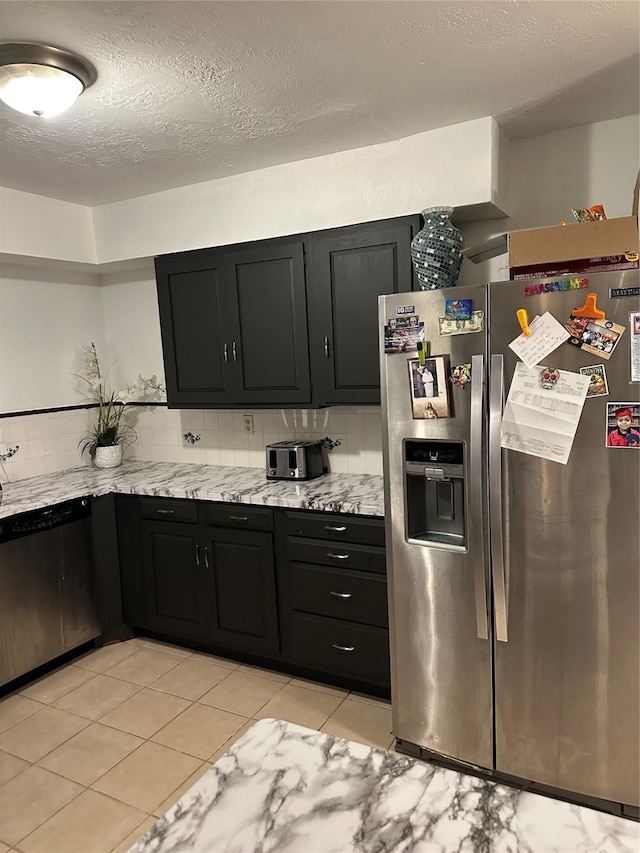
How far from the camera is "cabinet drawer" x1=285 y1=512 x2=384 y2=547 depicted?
265 cm

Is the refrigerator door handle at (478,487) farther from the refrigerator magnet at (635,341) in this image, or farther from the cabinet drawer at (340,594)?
the cabinet drawer at (340,594)

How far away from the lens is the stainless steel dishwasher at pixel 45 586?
288 centimetres

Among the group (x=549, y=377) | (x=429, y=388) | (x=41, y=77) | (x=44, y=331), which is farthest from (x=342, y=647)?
(x=44, y=331)

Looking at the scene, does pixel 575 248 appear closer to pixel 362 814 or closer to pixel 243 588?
pixel 362 814

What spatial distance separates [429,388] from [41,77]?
161 cm

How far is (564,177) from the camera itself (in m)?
2.65

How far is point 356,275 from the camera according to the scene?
2.79 metres

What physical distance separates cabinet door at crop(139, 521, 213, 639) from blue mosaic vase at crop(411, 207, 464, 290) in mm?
1770

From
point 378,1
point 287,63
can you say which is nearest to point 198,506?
point 287,63

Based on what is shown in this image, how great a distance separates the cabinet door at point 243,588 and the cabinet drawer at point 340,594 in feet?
0.54

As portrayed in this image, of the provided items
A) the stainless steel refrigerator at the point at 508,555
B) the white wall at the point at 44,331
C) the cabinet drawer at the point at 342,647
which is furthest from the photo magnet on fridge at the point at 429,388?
the white wall at the point at 44,331

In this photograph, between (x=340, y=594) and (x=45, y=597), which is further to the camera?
(x=45, y=597)

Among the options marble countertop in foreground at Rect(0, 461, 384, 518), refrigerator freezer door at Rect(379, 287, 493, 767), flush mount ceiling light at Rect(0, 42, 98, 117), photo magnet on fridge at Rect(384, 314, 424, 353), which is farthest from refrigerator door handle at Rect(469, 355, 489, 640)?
flush mount ceiling light at Rect(0, 42, 98, 117)

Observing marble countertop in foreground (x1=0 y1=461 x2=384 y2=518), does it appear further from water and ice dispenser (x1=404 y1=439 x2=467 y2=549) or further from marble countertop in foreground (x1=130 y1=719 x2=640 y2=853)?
marble countertop in foreground (x1=130 y1=719 x2=640 y2=853)
